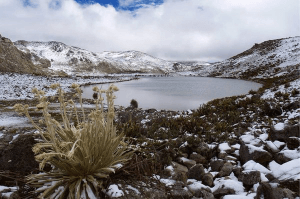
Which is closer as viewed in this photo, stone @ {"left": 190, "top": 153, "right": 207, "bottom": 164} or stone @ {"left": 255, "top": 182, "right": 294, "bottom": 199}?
stone @ {"left": 255, "top": 182, "right": 294, "bottom": 199}

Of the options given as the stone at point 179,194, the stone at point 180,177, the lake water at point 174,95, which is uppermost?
the stone at point 179,194

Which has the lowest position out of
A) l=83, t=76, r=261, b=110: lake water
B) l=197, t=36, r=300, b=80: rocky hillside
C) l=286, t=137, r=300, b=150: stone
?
l=83, t=76, r=261, b=110: lake water

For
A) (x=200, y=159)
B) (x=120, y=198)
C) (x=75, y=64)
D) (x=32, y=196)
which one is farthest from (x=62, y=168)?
(x=75, y=64)

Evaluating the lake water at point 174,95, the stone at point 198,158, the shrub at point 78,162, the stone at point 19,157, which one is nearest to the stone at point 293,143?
the stone at point 198,158

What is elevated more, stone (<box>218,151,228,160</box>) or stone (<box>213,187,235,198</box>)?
stone (<box>218,151,228,160</box>)

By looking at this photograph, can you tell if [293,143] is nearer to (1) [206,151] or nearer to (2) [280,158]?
(2) [280,158]

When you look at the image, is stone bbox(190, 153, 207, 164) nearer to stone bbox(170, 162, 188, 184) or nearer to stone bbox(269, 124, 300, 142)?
stone bbox(170, 162, 188, 184)

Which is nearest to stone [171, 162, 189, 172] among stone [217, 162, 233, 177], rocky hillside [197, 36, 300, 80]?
stone [217, 162, 233, 177]

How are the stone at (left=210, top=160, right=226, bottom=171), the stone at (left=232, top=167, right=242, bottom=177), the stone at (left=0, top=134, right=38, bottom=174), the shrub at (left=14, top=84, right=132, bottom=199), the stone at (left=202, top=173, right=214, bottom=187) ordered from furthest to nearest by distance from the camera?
the stone at (left=210, top=160, right=226, bottom=171) → the stone at (left=232, top=167, right=242, bottom=177) → the stone at (left=202, top=173, right=214, bottom=187) → the stone at (left=0, top=134, right=38, bottom=174) → the shrub at (left=14, top=84, right=132, bottom=199)

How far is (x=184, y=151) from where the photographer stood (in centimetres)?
436

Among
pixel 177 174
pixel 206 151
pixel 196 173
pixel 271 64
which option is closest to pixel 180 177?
pixel 177 174

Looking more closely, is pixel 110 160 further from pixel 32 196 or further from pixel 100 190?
pixel 32 196

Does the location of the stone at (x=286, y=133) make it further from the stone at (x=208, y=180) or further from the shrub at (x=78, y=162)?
the shrub at (x=78, y=162)

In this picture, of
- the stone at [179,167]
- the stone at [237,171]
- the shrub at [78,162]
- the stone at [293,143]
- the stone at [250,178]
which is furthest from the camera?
the stone at [293,143]
